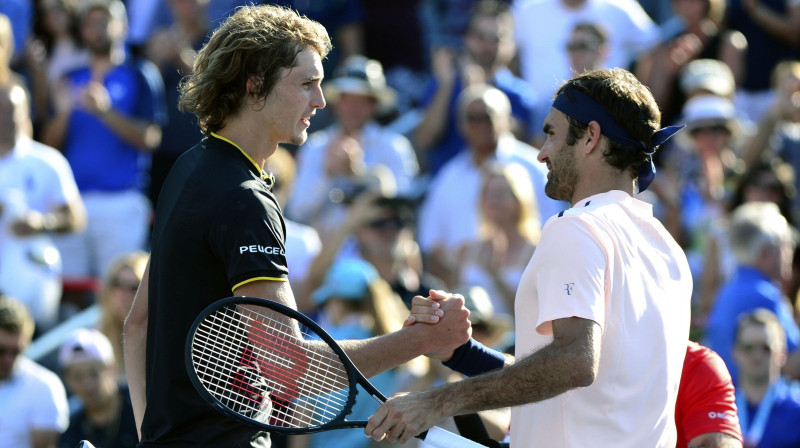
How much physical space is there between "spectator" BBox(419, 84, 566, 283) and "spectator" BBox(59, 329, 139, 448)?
2.56 m

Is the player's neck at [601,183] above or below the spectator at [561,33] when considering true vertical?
above

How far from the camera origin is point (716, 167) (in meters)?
9.27

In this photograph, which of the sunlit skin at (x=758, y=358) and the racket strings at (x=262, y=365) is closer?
the racket strings at (x=262, y=365)

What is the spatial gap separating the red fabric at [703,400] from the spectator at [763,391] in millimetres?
2779

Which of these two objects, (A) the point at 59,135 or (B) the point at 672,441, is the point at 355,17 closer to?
(A) the point at 59,135

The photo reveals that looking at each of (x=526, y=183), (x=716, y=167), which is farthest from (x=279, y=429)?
(x=716, y=167)

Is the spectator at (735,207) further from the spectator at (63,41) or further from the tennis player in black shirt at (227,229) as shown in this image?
the spectator at (63,41)

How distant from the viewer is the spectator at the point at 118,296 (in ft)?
25.6

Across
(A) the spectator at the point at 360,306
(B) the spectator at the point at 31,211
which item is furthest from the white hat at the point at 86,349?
(A) the spectator at the point at 360,306

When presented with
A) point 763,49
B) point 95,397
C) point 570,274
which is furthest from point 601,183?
point 763,49

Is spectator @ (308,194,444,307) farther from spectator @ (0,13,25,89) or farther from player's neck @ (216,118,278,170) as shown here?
player's neck @ (216,118,278,170)

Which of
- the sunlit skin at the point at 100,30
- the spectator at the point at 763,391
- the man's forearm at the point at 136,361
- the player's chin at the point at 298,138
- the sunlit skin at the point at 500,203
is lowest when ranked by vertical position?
the spectator at the point at 763,391

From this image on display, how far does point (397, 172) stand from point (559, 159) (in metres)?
5.96

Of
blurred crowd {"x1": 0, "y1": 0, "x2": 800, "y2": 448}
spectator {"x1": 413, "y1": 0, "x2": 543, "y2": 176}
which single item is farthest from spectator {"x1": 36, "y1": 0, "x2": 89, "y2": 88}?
spectator {"x1": 413, "y1": 0, "x2": 543, "y2": 176}
